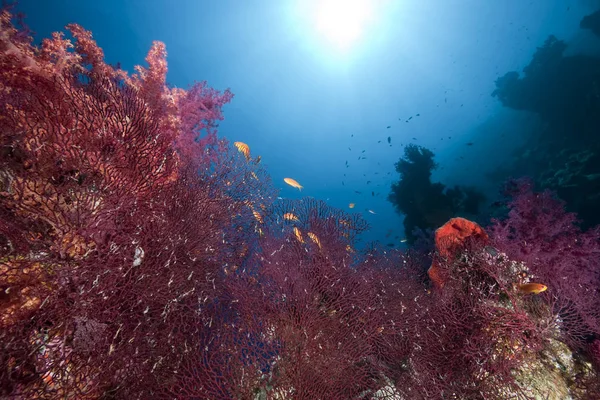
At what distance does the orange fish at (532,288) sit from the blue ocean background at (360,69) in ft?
67.5

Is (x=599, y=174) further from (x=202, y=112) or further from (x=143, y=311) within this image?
(x=143, y=311)

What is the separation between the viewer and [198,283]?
386cm

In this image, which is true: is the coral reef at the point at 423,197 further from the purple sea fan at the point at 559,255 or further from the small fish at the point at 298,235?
the small fish at the point at 298,235

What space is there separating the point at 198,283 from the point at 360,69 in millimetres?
90144

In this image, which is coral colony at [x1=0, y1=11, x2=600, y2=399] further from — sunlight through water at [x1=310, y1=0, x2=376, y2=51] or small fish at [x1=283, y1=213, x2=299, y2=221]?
A: sunlight through water at [x1=310, y1=0, x2=376, y2=51]

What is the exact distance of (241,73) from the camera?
79875 millimetres

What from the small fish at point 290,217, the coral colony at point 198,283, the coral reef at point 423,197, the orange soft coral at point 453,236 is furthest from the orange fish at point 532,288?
the coral reef at point 423,197

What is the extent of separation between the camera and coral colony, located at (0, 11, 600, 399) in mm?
2549

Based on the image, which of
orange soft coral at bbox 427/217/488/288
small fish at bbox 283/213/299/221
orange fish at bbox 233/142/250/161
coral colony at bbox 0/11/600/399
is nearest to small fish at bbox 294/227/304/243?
coral colony at bbox 0/11/600/399

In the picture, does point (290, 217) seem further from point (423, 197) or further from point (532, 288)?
point (423, 197)

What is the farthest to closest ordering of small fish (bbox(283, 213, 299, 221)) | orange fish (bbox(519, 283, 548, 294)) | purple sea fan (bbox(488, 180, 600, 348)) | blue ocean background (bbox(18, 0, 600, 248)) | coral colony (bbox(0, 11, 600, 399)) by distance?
blue ocean background (bbox(18, 0, 600, 248))
small fish (bbox(283, 213, 299, 221))
purple sea fan (bbox(488, 180, 600, 348))
orange fish (bbox(519, 283, 548, 294))
coral colony (bbox(0, 11, 600, 399))

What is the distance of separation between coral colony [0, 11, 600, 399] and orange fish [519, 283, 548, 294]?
0.07m

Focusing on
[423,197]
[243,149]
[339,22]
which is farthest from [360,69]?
[243,149]

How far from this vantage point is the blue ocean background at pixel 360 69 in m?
39.8
